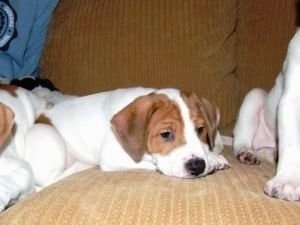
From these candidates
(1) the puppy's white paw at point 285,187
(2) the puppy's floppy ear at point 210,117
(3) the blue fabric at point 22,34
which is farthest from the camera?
(3) the blue fabric at point 22,34

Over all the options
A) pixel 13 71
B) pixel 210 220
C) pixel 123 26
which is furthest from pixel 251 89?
pixel 210 220

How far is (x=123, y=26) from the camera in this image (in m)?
3.07

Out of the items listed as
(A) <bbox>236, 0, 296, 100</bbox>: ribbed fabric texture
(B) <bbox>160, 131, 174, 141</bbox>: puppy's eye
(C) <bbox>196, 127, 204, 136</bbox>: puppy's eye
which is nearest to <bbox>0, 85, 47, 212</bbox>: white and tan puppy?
(B) <bbox>160, 131, 174, 141</bbox>: puppy's eye

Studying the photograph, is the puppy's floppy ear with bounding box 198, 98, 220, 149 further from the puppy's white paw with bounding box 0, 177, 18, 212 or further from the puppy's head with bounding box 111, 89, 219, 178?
the puppy's white paw with bounding box 0, 177, 18, 212

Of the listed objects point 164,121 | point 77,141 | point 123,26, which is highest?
point 123,26

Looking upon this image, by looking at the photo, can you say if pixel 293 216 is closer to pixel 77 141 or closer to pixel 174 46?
pixel 77 141

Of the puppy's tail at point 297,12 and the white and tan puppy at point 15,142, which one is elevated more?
the puppy's tail at point 297,12

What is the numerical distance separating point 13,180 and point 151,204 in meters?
0.63

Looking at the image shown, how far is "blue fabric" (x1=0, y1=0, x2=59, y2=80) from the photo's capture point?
317 cm

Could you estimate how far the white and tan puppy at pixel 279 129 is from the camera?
6.86 feet

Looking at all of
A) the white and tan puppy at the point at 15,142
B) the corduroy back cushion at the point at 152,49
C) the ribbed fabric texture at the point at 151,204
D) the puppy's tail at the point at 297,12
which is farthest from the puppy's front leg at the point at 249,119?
the white and tan puppy at the point at 15,142

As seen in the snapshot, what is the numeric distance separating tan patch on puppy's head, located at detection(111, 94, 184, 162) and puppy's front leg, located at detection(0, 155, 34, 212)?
0.39 meters

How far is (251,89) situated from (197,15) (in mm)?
472

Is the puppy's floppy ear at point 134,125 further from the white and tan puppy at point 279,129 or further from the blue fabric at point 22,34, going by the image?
the blue fabric at point 22,34
